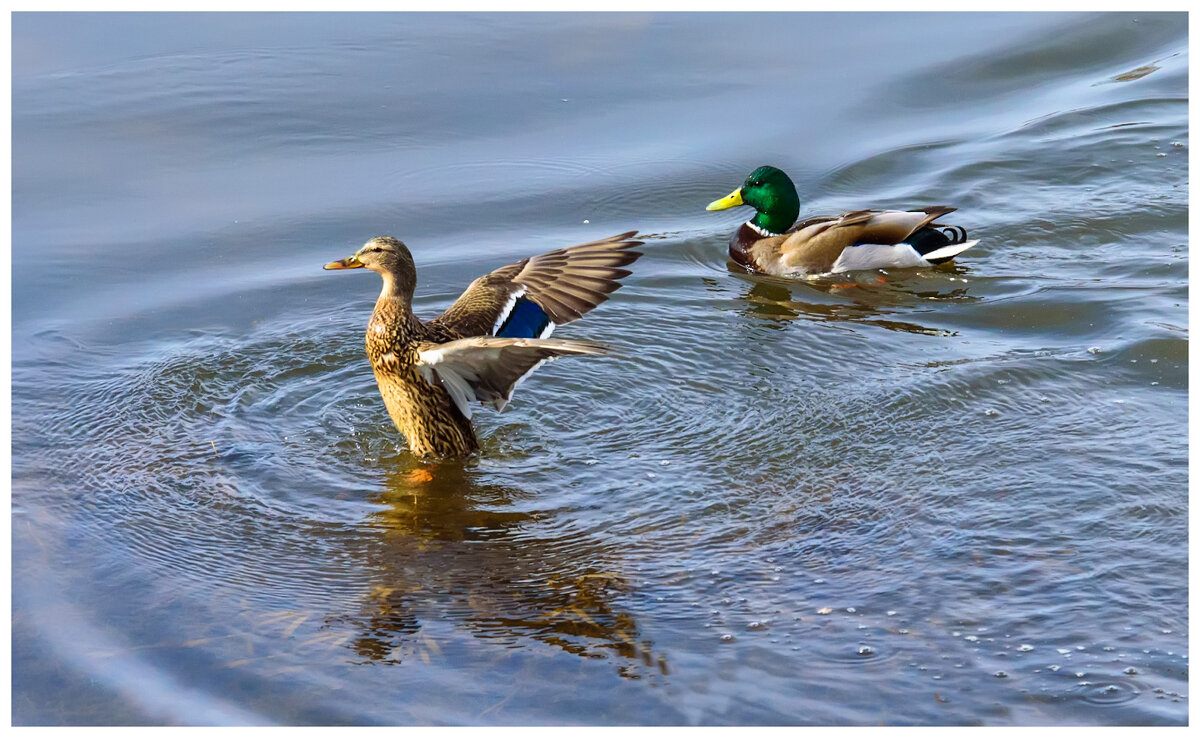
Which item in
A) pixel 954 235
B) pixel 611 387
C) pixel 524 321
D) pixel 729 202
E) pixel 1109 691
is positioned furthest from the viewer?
pixel 729 202

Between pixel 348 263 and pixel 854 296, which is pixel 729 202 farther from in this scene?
pixel 348 263

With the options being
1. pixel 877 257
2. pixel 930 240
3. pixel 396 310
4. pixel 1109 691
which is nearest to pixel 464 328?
pixel 396 310

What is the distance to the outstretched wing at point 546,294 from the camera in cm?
616

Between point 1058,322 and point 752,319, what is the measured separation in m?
1.62

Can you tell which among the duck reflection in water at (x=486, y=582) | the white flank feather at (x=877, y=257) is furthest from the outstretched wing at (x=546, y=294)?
the white flank feather at (x=877, y=257)

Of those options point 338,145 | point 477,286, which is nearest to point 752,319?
point 477,286

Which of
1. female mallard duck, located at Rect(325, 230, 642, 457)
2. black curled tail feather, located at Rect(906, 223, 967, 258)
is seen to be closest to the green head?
black curled tail feather, located at Rect(906, 223, 967, 258)

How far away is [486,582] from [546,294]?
178 centimetres

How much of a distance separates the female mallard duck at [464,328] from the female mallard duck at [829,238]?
220 cm

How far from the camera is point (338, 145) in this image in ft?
30.6

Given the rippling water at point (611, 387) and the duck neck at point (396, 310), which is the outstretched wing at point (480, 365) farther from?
the rippling water at point (611, 387)

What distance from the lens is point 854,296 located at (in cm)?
806

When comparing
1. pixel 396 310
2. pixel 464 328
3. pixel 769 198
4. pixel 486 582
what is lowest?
pixel 486 582

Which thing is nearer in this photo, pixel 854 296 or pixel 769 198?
pixel 854 296
